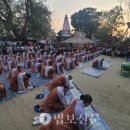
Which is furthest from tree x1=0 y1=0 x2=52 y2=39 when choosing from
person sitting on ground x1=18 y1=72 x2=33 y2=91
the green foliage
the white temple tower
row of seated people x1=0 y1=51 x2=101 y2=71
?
the green foliage

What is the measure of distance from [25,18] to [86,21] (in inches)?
986

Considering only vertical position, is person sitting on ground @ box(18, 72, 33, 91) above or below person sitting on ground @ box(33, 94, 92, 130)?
below

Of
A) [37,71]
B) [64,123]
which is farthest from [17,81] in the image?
[64,123]

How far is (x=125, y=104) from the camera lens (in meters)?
7.70

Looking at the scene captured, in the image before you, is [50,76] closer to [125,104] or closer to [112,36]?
[125,104]

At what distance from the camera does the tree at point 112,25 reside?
142ft

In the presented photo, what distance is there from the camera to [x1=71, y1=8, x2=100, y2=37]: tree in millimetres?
48094

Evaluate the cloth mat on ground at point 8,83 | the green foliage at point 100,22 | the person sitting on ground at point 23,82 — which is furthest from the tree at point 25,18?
the green foliage at point 100,22

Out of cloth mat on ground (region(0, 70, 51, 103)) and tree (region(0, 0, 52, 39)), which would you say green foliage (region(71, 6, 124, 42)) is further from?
cloth mat on ground (region(0, 70, 51, 103))

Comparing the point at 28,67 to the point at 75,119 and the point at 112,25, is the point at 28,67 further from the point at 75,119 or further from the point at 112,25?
the point at 112,25

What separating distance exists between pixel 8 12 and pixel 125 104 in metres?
21.2

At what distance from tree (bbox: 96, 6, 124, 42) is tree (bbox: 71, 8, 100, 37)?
2.96 metres

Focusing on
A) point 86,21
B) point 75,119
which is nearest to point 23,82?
point 75,119

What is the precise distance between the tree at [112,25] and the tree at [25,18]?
19089mm
